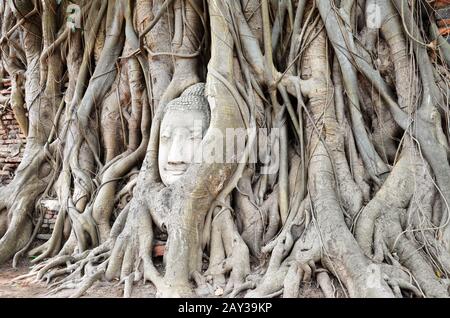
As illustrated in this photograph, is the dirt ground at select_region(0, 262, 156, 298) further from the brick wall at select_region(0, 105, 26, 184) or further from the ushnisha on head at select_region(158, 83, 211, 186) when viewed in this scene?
the brick wall at select_region(0, 105, 26, 184)

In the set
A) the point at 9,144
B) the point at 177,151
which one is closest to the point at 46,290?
the point at 177,151

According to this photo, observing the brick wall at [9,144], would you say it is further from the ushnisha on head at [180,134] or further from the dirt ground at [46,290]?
the ushnisha on head at [180,134]

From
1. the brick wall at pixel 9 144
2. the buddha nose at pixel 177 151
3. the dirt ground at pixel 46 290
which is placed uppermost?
the brick wall at pixel 9 144

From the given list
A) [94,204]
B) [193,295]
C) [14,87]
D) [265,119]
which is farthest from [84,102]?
[193,295]

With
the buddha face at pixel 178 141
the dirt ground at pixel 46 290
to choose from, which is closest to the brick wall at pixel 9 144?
the dirt ground at pixel 46 290

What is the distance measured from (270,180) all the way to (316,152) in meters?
0.42

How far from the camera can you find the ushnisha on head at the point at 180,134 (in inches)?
99.0

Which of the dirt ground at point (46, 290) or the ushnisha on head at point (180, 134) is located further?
the ushnisha on head at point (180, 134)

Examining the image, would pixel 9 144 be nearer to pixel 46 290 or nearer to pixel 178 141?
pixel 46 290

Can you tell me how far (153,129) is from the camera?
2.76m

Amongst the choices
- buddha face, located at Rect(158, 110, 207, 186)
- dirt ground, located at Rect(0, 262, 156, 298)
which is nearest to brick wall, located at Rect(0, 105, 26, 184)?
dirt ground, located at Rect(0, 262, 156, 298)

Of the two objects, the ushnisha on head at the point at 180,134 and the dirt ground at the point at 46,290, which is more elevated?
the ushnisha on head at the point at 180,134

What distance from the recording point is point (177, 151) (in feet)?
8.25

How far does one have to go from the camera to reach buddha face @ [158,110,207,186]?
251 centimetres
